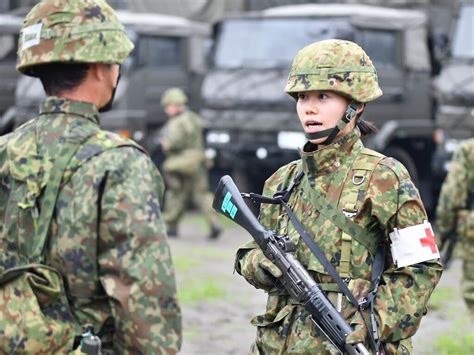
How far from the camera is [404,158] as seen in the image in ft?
40.8

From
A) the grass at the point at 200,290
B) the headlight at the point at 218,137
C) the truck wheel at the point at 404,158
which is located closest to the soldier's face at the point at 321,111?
the grass at the point at 200,290

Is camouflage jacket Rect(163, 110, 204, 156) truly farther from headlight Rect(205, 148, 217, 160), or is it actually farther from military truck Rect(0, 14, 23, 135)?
military truck Rect(0, 14, 23, 135)

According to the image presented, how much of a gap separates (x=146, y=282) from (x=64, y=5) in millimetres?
792

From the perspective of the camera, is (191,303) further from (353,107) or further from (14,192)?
(14,192)

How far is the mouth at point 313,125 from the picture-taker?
3.49 metres

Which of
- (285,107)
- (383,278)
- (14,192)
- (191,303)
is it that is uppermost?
(14,192)

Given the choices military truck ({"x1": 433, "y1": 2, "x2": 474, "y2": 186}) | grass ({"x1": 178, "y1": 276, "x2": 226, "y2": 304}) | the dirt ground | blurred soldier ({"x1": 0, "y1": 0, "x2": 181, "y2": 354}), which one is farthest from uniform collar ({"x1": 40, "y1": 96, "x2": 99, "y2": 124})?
military truck ({"x1": 433, "y1": 2, "x2": 474, "y2": 186})

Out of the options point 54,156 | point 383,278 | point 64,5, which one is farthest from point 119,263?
point 383,278

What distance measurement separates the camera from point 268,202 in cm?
361

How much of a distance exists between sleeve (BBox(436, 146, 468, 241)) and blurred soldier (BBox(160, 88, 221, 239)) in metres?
5.15

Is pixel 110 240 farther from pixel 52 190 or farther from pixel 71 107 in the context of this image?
pixel 71 107

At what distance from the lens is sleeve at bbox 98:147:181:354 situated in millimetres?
2662

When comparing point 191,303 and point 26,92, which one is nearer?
point 191,303

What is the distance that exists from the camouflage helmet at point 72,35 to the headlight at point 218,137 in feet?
31.6
